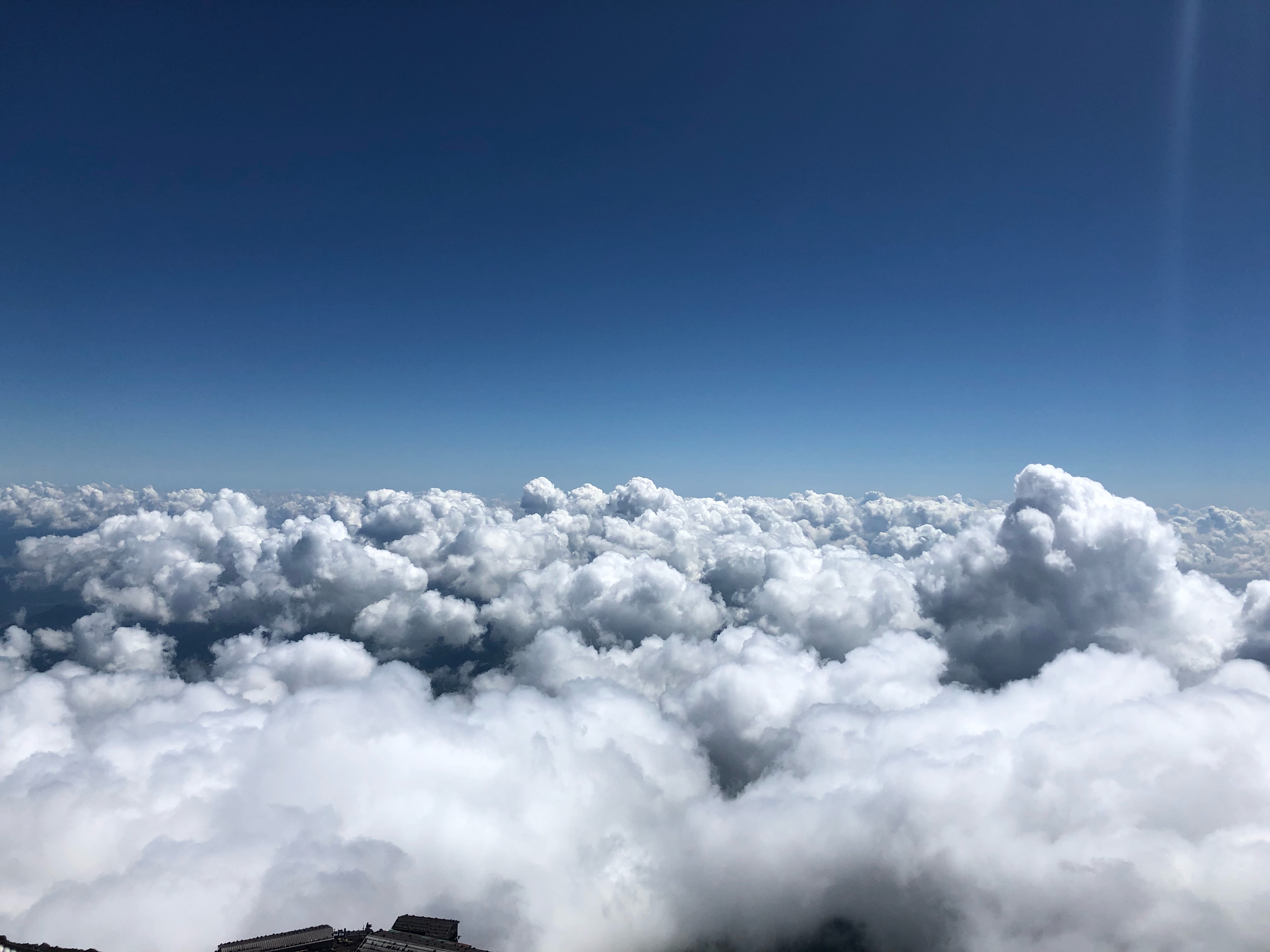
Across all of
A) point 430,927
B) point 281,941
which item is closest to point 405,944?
point 430,927

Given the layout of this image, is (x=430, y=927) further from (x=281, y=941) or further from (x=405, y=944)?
(x=281, y=941)

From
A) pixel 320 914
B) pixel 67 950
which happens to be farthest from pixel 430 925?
pixel 67 950

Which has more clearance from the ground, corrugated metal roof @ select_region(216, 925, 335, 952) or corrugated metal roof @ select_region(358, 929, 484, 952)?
corrugated metal roof @ select_region(358, 929, 484, 952)

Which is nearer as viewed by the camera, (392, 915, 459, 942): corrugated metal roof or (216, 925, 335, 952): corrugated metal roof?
(216, 925, 335, 952): corrugated metal roof

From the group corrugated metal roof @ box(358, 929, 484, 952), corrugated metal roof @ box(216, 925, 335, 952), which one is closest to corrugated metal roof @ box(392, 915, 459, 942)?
corrugated metal roof @ box(358, 929, 484, 952)

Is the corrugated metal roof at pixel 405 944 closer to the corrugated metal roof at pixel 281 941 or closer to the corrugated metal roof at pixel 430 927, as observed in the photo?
the corrugated metal roof at pixel 430 927

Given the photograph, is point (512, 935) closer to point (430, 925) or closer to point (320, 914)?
point (430, 925)

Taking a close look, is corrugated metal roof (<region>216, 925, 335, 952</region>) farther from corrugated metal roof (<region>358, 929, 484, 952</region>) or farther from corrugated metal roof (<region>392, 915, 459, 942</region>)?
corrugated metal roof (<region>392, 915, 459, 942</region>)
